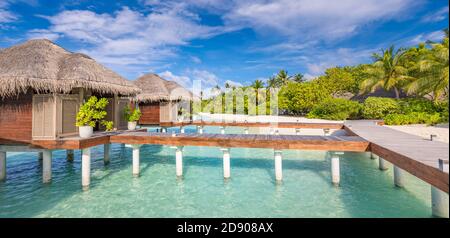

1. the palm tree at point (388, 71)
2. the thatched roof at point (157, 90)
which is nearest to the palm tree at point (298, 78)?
Result: the palm tree at point (388, 71)

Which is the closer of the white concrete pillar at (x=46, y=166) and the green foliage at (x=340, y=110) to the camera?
the white concrete pillar at (x=46, y=166)

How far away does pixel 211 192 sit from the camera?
6.93 metres

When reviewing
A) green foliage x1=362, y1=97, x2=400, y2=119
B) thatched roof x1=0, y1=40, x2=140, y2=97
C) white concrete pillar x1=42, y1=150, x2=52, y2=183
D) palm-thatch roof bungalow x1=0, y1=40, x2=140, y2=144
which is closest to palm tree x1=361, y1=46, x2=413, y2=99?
green foliage x1=362, y1=97, x2=400, y2=119

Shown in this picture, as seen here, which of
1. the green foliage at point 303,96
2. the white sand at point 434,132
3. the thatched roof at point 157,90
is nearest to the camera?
the white sand at point 434,132

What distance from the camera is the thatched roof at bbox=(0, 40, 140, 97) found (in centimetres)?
693

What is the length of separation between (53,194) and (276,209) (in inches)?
252

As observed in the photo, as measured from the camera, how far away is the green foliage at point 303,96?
98.2 ft

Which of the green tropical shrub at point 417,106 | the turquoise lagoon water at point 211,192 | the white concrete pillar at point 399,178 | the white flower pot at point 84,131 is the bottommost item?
the turquoise lagoon water at point 211,192

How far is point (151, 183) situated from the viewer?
7750mm

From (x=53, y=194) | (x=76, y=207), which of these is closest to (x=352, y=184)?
(x=76, y=207)

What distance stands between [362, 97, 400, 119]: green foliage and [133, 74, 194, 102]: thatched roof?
1625 centimetres

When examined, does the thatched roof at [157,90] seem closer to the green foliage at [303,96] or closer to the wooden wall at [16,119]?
the wooden wall at [16,119]

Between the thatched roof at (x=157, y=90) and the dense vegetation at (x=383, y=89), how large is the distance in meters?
13.4

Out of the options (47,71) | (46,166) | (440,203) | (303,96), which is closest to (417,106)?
(303,96)
